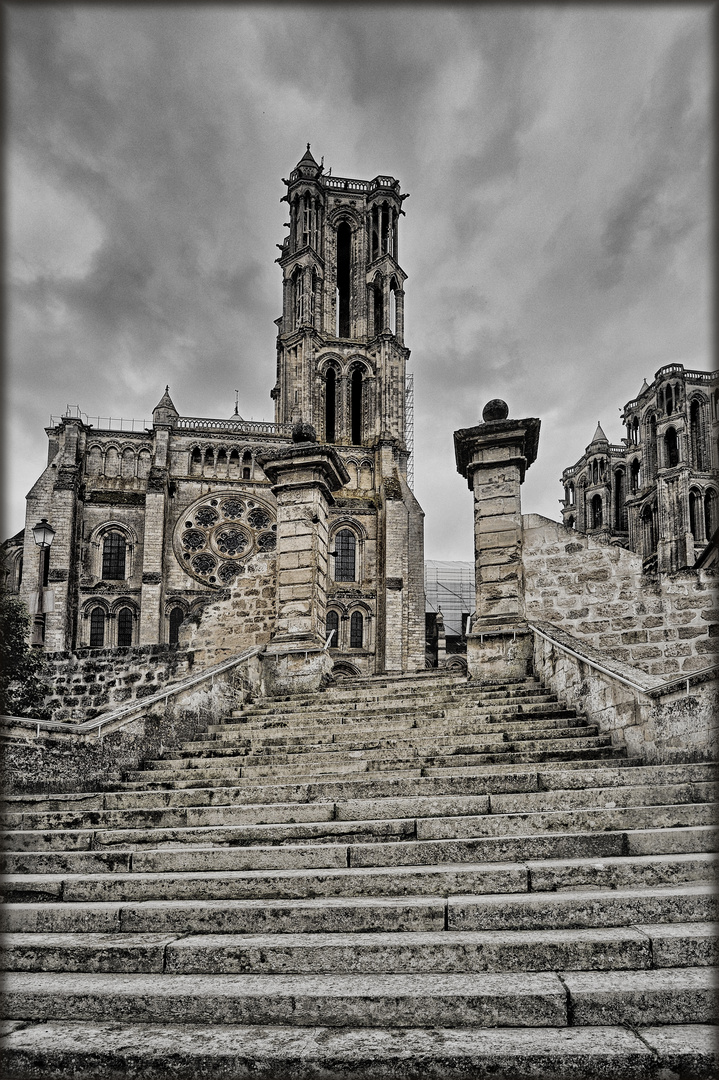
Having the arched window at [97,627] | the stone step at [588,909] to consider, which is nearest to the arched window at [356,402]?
the arched window at [97,627]

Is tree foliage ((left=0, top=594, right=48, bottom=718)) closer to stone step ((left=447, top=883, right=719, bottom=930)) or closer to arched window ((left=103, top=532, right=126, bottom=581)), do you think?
stone step ((left=447, top=883, right=719, bottom=930))

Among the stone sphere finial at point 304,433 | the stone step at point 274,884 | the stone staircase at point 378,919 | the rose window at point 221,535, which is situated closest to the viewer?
the stone staircase at point 378,919

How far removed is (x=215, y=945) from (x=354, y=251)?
50.1 metres

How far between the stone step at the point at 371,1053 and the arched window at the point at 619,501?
75.3 metres

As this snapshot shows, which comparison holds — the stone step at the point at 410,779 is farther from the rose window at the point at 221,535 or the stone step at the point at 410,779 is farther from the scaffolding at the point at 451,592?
the scaffolding at the point at 451,592

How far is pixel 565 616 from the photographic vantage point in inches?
351

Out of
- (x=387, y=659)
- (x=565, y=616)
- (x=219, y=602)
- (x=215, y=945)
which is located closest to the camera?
(x=215, y=945)

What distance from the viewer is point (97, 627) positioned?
125ft

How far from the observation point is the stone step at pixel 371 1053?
2.43 metres

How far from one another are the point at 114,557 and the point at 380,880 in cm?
3760

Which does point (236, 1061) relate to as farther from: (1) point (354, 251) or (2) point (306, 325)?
(1) point (354, 251)

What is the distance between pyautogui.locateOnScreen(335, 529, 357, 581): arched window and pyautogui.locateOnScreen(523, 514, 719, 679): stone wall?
3007 centimetres

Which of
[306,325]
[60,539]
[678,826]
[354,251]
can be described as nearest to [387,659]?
[60,539]

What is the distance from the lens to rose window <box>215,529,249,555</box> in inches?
1548
